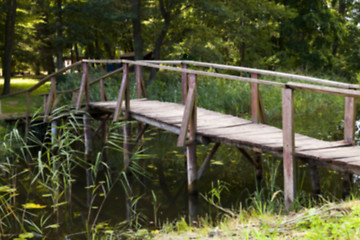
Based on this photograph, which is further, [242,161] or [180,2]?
[180,2]

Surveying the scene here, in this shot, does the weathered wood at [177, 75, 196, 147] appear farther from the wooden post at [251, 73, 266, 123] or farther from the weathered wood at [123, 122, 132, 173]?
the weathered wood at [123, 122, 132, 173]

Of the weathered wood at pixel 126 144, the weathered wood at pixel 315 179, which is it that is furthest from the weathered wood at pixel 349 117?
the weathered wood at pixel 126 144

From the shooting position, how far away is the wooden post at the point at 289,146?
17.2 feet

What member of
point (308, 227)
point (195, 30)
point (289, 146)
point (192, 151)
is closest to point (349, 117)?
point (289, 146)

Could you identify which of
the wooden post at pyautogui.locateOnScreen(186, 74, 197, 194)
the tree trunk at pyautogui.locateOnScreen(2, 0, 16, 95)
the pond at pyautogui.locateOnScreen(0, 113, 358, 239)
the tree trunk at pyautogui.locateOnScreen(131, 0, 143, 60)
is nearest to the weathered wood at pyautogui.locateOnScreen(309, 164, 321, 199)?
the pond at pyautogui.locateOnScreen(0, 113, 358, 239)

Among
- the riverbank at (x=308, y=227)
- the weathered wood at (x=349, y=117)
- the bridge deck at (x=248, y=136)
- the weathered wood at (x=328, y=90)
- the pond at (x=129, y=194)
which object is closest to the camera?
the riverbank at (x=308, y=227)

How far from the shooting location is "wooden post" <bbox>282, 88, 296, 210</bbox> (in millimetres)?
5230

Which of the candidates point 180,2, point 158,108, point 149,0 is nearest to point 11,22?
point 149,0

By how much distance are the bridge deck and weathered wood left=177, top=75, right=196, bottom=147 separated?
0.22 meters

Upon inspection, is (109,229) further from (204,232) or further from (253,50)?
(253,50)

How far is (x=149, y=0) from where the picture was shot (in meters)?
18.8

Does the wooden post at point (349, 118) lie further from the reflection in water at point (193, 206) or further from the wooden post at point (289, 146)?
the reflection in water at point (193, 206)

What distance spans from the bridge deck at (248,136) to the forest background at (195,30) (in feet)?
28.2

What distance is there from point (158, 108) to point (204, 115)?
3.64 ft
